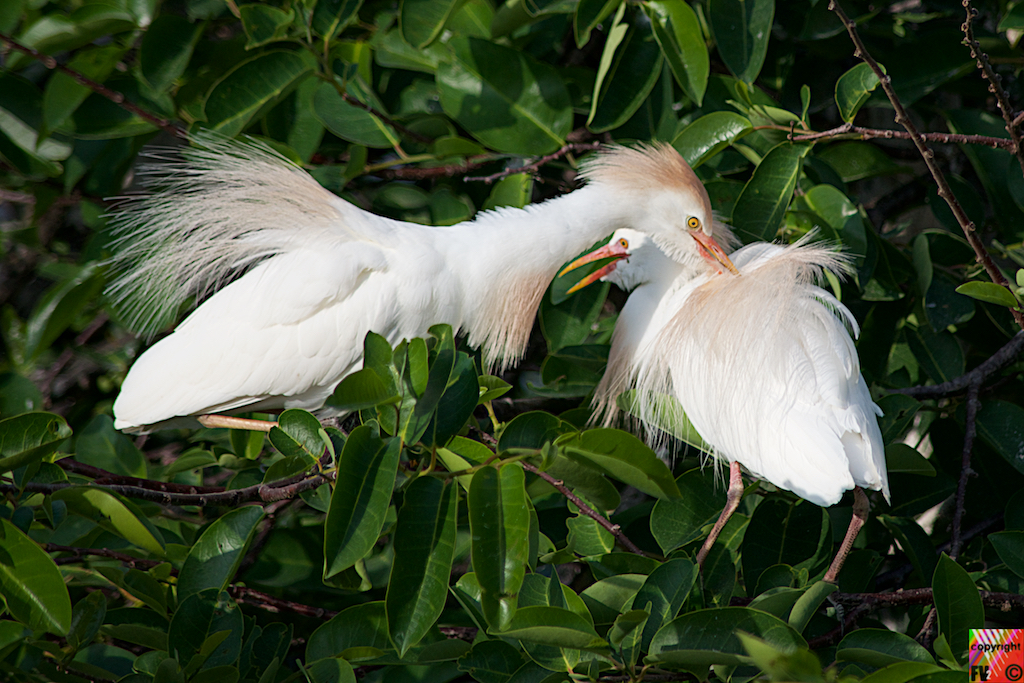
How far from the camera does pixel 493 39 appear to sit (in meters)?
2.11

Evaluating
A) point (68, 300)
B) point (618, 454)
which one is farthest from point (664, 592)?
point (68, 300)

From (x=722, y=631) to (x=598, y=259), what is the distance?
1.21 m

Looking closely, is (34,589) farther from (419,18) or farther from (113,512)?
(419,18)

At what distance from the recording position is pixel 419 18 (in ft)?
6.34

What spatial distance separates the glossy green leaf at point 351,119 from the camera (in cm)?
208

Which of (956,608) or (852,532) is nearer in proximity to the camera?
(956,608)

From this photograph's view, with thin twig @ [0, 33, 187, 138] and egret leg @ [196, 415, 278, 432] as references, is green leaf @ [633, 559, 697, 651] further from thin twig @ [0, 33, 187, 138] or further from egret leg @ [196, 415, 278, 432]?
→ thin twig @ [0, 33, 187, 138]

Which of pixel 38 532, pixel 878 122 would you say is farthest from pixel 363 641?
pixel 878 122

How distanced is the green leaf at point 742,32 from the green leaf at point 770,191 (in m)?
0.26

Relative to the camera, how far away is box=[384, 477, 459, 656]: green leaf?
100 centimetres

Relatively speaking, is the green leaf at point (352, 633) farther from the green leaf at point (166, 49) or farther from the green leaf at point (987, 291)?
the green leaf at point (166, 49)

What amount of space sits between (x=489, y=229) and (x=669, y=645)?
3.76 feet

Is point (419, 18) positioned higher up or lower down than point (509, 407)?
higher up

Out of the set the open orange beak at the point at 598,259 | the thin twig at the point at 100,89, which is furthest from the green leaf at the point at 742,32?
the thin twig at the point at 100,89
